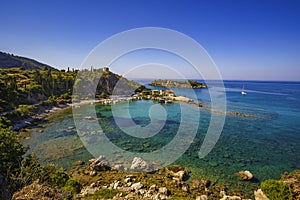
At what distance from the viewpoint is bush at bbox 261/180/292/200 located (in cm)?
882

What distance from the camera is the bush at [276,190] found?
8.82m

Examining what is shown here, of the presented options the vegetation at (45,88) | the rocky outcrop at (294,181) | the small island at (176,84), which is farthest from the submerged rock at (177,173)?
the small island at (176,84)

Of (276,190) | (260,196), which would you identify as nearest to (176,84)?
(260,196)

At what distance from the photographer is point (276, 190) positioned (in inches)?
358

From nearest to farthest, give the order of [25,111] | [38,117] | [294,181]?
[294,181], [25,111], [38,117]

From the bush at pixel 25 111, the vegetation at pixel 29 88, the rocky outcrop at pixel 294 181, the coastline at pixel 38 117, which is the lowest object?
the rocky outcrop at pixel 294 181

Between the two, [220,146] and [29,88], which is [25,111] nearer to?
[29,88]

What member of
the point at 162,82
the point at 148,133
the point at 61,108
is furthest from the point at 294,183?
the point at 162,82

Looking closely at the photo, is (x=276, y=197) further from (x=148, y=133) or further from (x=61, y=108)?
(x=61, y=108)

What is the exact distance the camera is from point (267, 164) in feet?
47.4

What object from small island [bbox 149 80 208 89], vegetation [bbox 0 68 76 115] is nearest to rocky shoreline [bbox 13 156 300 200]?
vegetation [bbox 0 68 76 115]

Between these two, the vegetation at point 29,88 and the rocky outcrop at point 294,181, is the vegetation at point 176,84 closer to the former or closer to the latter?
the vegetation at point 29,88

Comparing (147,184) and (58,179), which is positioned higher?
(58,179)

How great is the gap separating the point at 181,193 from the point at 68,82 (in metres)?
47.6
